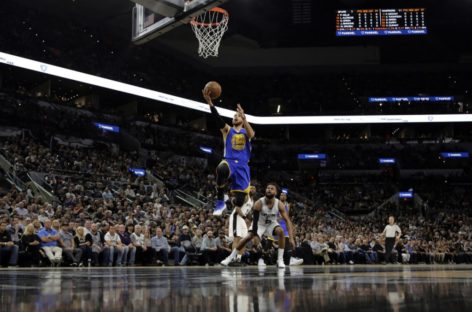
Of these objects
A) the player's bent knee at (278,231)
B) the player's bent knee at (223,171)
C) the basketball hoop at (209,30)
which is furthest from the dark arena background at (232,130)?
the player's bent knee at (223,171)

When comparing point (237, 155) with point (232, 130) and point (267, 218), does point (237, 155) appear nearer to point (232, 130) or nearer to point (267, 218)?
point (232, 130)

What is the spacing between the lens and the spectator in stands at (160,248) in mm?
13734

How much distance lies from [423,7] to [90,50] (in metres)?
18.3

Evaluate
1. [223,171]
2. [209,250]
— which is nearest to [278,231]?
[223,171]

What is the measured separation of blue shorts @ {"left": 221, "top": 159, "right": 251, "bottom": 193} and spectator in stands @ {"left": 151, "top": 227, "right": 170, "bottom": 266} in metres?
6.52

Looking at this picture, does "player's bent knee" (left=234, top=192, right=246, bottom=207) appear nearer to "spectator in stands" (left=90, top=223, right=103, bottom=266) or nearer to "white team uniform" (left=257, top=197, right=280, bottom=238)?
"white team uniform" (left=257, top=197, right=280, bottom=238)

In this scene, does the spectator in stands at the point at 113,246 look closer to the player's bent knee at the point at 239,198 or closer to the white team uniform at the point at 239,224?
the white team uniform at the point at 239,224

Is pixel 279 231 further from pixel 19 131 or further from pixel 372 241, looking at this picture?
pixel 19 131

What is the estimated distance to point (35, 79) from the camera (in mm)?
27672

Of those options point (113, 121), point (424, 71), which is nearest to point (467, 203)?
point (424, 71)

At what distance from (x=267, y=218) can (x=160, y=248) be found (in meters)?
6.24

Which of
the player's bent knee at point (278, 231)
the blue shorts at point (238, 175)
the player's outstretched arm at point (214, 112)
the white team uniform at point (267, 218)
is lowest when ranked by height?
the player's bent knee at point (278, 231)

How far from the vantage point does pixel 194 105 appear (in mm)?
33406

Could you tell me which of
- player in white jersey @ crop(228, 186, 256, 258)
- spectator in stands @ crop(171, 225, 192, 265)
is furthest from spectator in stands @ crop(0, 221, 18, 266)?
player in white jersey @ crop(228, 186, 256, 258)
